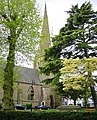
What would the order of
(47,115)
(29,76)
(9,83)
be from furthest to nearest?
(29,76) < (9,83) < (47,115)

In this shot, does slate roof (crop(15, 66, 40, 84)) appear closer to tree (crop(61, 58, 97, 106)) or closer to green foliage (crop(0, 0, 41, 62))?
tree (crop(61, 58, 97, 106))

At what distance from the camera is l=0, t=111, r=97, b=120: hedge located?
12359mm

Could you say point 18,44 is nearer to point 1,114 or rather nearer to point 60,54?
point 1,114

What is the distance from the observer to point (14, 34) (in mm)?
15469

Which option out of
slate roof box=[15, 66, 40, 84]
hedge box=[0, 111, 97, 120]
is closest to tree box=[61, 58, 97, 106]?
hedge box=[0, 111, 97, 120]

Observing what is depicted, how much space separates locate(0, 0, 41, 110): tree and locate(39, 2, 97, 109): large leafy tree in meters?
6.95

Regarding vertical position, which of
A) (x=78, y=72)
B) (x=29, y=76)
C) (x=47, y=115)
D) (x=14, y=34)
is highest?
(x=29, y=76)

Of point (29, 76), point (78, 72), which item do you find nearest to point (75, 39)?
point (78, 72)

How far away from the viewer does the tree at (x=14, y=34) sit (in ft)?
49.2

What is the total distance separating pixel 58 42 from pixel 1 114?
1120 centimetres

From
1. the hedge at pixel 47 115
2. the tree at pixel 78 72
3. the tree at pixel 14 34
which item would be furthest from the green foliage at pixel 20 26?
the tree at pixel 78 72

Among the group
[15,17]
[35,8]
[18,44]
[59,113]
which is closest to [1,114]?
[59,113]

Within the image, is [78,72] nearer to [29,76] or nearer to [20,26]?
[20,26]

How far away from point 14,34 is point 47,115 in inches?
244
